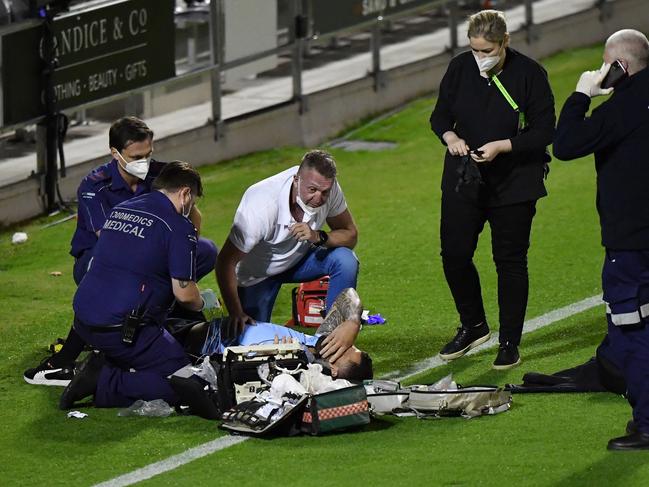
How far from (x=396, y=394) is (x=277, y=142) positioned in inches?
292

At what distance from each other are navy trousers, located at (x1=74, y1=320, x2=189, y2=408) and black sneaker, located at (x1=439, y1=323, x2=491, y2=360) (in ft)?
5.20

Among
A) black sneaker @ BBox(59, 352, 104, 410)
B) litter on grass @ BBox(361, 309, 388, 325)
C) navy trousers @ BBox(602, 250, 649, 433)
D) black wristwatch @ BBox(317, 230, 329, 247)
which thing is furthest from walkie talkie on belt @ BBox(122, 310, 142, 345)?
navy trousers @ BBox(602, 250, 649, 433)

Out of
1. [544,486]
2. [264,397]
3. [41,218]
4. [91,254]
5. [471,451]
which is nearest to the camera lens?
[544,486]

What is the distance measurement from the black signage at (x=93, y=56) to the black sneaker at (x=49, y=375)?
4039 millimetres

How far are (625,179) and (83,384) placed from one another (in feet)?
9.04

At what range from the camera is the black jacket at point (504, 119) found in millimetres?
7957

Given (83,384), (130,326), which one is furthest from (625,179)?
(83,384)

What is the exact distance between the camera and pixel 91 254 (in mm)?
8344

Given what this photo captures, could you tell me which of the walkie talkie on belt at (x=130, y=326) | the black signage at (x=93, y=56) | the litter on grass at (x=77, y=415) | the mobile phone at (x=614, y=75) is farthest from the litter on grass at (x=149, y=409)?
the black signage at (x=93, y=56)

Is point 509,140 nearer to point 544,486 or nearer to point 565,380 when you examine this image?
point 565,380

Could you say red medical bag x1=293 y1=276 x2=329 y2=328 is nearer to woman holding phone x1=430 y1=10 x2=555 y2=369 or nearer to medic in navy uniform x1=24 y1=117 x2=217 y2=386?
medic in navy uniform x1=24 y1=117 x2=217 y2=386

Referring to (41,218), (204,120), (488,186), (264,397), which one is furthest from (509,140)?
(204,120)

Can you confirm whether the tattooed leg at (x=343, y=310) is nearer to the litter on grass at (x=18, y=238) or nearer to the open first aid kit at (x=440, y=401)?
the open first aid kit at (x=440, y=401)

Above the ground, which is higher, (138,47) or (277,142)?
(138,47)
